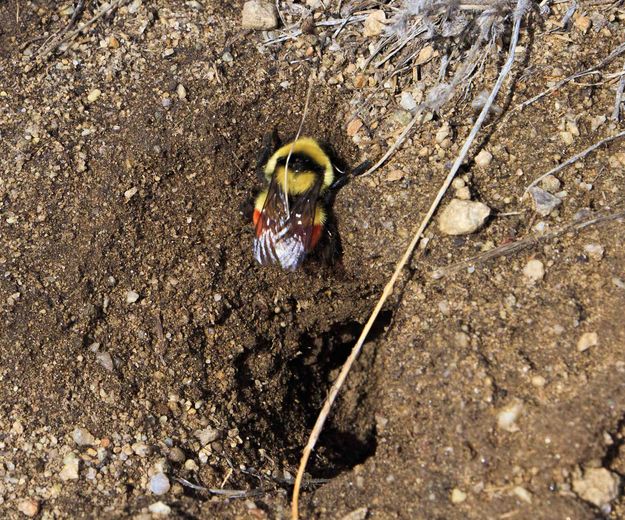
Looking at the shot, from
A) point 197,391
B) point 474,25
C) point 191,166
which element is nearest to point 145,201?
point 191,166

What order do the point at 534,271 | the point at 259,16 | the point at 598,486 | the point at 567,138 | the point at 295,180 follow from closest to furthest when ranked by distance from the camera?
the point at 598,486 < the point at 534,271 < the point at 567,138 < the point at 295,180 < the point at 259,16

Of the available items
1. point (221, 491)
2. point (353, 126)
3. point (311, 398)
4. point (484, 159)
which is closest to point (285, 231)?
point (353, 126)

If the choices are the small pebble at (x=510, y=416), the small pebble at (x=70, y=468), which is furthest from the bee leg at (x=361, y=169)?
the small pebble at (x=70, y=468)

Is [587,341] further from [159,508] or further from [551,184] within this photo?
[159,508]

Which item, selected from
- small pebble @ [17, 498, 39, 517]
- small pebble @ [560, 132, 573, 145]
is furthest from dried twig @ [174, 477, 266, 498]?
small pebble @ [560, 132, 573, 145]

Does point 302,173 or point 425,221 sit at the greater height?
point 302,173

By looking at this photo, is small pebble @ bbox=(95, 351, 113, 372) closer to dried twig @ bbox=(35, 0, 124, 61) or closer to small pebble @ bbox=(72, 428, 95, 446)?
small pebble @ bbox=(72, 428, 95, 446)

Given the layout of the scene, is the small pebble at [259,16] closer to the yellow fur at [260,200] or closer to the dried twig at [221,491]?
the yellow fur at [260,200]
